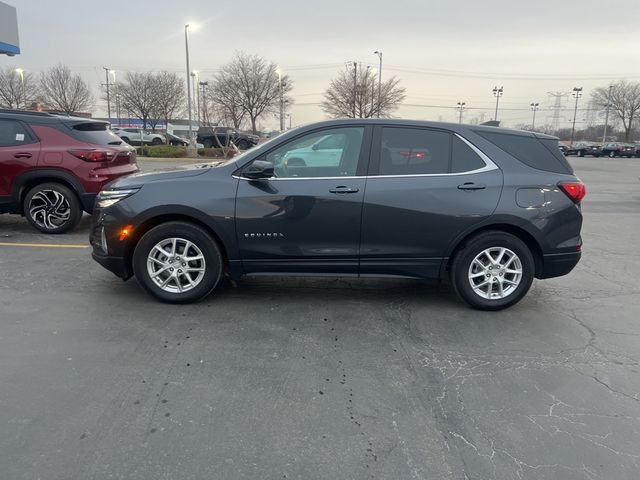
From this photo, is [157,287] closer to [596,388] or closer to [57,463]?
[57,463]

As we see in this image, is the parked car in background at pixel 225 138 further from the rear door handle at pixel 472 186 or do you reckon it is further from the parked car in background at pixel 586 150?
the parked car in background at pixel 586 150

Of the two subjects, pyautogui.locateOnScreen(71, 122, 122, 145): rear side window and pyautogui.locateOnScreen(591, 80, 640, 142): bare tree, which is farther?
pyautogui.locateOnScreen(591, 80, 640, 142): bare tree

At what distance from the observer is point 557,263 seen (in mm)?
4602

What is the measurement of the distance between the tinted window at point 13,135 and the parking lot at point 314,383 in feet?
9.79

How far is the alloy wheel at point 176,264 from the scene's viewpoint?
452cm

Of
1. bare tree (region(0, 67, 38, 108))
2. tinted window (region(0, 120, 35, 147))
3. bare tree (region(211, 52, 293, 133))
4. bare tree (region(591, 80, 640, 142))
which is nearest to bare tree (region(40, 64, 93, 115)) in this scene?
bare tree (region(0, 67, 38, 108))

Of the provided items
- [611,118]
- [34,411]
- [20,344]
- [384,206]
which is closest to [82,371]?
[34,411]

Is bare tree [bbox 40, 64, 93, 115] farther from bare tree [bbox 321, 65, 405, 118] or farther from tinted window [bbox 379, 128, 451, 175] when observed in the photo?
tinted window [bbox 379, 128, 451, 175]

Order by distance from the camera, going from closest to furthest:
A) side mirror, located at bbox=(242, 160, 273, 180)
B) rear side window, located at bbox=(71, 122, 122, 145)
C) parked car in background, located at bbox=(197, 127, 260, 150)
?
1. side mirror, located at bbox=(242, 160, 273, 180)
2. rear side window, located at bbox=(71, 122, 122, 145)
3. parked car in background, located at bbox=(197, 127, 260, 150)

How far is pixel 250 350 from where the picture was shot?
3732mm

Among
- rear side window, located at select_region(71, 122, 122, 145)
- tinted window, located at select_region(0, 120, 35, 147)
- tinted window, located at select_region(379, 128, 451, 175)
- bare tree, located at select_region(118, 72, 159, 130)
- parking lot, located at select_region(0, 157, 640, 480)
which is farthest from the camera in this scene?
bare tree, located at select_region(118, 72, 159, 130)

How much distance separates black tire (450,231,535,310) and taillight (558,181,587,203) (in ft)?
2.00

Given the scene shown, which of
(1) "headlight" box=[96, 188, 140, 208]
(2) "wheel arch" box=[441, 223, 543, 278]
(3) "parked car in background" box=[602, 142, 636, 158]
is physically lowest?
(2) "wheel arch" box=[441, 223, 543, 278]

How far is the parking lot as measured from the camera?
8.28 ft
